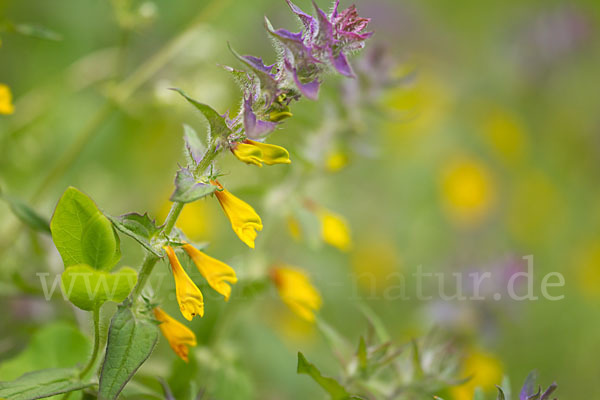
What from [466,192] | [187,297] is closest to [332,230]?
[187,297]

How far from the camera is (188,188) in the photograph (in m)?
0.52

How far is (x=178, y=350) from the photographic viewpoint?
2.02 ft

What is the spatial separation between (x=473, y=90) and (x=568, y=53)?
0.47 m

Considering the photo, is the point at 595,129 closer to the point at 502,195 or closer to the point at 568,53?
the point at 568,53

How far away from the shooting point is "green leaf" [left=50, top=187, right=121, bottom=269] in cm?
55

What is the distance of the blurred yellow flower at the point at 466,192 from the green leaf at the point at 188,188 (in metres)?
1.80

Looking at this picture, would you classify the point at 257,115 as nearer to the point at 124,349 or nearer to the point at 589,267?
the point at 124,349

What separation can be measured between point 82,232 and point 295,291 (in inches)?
17.5

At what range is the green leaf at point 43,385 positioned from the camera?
0.55m

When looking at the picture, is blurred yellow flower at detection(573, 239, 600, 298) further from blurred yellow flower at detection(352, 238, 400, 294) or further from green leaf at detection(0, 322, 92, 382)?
green leaf at detection(0, 322, 92, 382)

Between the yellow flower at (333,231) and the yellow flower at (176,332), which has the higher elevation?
the yellow flower at (333,231)

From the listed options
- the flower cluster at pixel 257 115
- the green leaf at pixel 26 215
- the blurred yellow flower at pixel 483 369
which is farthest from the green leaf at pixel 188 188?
the blurred yellow flower at pixel 483 369

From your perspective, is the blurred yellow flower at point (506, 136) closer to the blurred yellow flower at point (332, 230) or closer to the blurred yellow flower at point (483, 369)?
the blurred yellow flower at point (483, 369)

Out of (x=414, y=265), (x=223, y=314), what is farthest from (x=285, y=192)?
(x=414, y=265)
